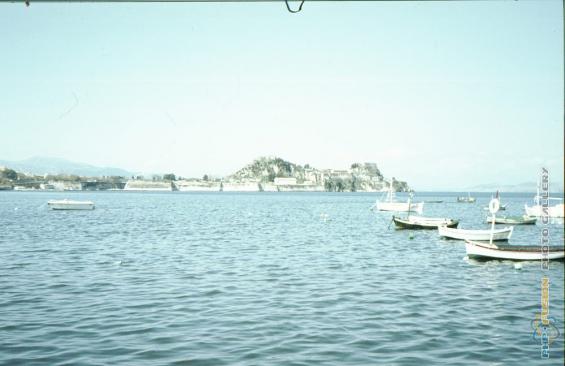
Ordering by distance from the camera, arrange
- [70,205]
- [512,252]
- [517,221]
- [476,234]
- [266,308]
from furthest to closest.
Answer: [70,205] → [517,221] → [476,234] → [512,252] → [266,308]

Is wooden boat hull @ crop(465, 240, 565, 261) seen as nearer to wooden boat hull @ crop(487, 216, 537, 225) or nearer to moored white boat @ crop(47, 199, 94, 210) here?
wooden boat hull @ crop(487, 216, 537, 225)

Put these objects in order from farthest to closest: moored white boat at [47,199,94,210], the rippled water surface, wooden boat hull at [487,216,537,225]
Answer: moored white boat at [47,199,94,210]
wooden boat hull at [487,216,537,225]
the rippled water surface

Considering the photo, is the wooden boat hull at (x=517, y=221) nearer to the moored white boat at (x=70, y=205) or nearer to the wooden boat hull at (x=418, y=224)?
the wooden boat hull at (x=418, y=224)

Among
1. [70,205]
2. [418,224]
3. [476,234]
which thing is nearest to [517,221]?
[418,224]

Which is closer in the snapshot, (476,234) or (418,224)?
(476,234)

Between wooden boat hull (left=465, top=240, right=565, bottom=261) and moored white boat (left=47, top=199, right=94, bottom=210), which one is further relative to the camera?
moored white boat (left=47, top=199, right=94, bottom=210)

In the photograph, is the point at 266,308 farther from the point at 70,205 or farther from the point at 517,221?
the point at 70,205

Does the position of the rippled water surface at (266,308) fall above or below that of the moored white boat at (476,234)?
below

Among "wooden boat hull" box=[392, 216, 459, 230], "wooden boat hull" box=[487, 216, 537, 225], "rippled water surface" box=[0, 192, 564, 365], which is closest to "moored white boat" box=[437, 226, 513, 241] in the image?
"wooden boat hull" box=[392, 216, 459, 230]

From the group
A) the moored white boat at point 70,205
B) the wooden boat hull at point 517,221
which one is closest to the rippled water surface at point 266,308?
the wooden boat hull at point 517,221

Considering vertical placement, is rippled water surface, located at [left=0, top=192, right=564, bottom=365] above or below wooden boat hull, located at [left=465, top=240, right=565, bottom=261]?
below

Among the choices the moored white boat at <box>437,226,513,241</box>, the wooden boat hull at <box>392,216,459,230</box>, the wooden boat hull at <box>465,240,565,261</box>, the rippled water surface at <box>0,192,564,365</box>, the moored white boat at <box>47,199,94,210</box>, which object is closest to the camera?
the rippled water surface at <box>0,192,564,365</box>

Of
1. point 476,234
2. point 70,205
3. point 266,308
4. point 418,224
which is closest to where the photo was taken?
point 266,308

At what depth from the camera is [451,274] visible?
2789 cm
